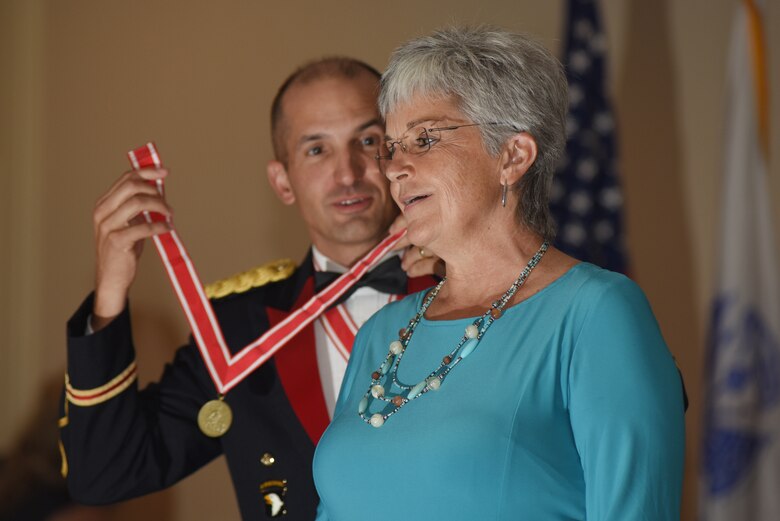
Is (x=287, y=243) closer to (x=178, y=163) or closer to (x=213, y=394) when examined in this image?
(x=178, y=163)

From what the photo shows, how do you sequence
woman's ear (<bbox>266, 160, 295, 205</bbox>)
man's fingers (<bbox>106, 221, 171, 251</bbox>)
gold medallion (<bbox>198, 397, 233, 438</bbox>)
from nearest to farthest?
1. man's fingers (<bbox>106, 221, 171, 251</bbox>)
2. gold medallion (<bbox>198, 397, 233, 438</bbox>)
3. woman's ear (<bbox>266, 160, 295, 205</bbox>)

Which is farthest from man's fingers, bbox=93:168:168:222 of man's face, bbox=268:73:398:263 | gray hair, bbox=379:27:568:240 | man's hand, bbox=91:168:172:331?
gray hair, bbox=379:27:568:240

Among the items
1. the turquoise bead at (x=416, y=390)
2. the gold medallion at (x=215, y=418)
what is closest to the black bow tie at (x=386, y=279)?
the gold medallion at (x=215, y=418)

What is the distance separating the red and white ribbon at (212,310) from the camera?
2076mm

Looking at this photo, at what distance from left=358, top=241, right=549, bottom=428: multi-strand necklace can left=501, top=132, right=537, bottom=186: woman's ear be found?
108 millimetres

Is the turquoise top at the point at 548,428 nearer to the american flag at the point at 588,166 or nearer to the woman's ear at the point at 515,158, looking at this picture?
the woman's ear at the point at 515,158

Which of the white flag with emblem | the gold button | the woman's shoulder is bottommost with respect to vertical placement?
the white flag with emblem

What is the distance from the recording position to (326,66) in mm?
2326

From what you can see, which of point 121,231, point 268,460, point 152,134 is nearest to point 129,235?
point 121,231

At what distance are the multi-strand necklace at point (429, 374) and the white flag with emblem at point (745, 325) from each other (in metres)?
1.83

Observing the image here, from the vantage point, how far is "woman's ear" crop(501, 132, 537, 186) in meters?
1.50

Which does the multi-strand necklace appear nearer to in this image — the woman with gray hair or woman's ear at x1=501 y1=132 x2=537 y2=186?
the woman with gray hair

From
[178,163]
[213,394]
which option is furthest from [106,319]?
[178,163]

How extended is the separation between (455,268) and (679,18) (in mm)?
2516
